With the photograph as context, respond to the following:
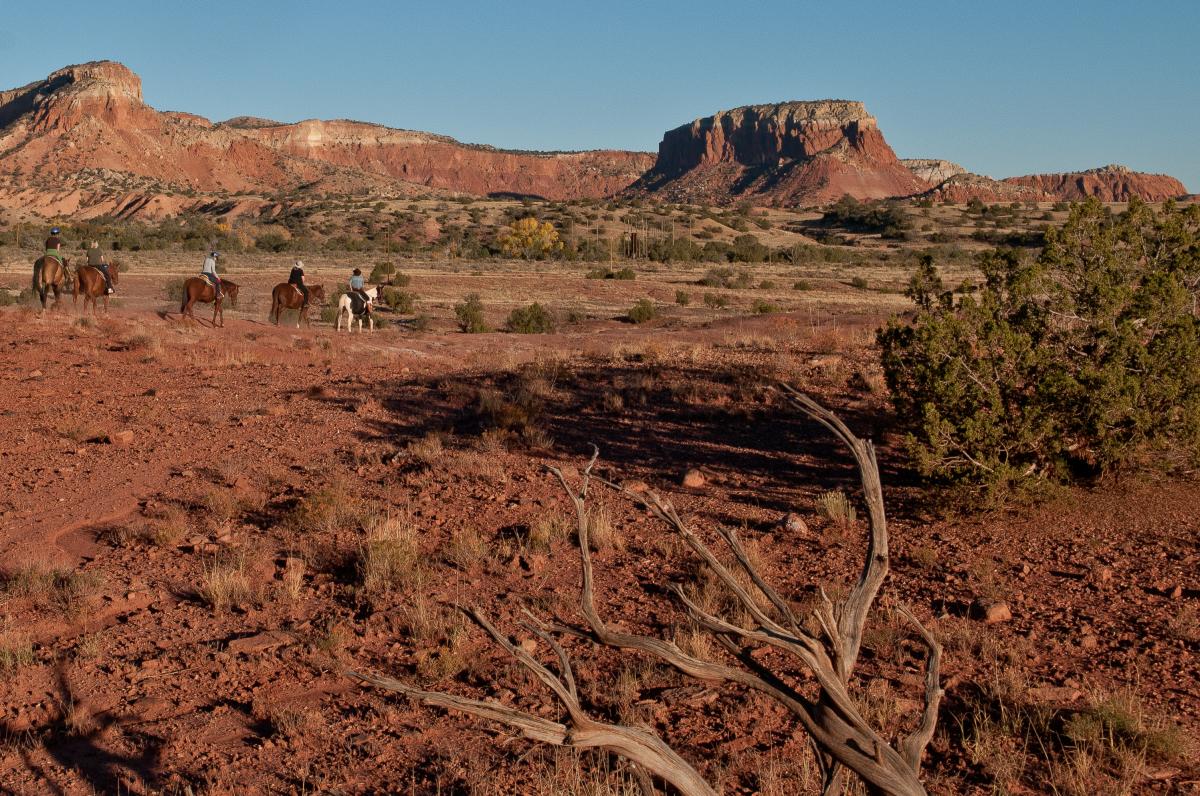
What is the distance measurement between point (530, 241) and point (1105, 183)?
455ft

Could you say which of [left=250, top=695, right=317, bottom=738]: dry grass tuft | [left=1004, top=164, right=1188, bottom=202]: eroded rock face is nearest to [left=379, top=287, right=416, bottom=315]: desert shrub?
[left=250, top=695, right=317, bottom=738]: dry grass tuft

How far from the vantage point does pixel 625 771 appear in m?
4.63

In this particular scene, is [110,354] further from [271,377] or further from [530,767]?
[530,767]

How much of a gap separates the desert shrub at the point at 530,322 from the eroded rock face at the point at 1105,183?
6023 inches

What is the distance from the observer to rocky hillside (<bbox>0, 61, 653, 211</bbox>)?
101812 millimetres

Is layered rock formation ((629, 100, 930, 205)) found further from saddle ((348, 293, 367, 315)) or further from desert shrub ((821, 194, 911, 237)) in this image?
saddle ((348, 293, 367, 315))

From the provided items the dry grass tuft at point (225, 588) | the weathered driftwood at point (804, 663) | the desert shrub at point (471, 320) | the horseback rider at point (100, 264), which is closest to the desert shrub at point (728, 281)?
the desert shrub at point (471, 320)

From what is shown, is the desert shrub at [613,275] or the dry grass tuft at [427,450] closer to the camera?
the dry grass tuft at [427,450]

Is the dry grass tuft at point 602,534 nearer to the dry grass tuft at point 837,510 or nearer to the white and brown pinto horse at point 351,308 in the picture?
the dry grass tuft at point 837,510

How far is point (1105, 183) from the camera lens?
163m

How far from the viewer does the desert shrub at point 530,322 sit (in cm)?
2733

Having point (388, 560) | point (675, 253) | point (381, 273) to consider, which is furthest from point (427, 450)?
point (675, 253)

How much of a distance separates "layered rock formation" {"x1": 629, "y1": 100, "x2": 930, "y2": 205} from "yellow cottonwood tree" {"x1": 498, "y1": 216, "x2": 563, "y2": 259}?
7623cm

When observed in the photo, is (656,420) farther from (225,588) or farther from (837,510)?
(225,588)
